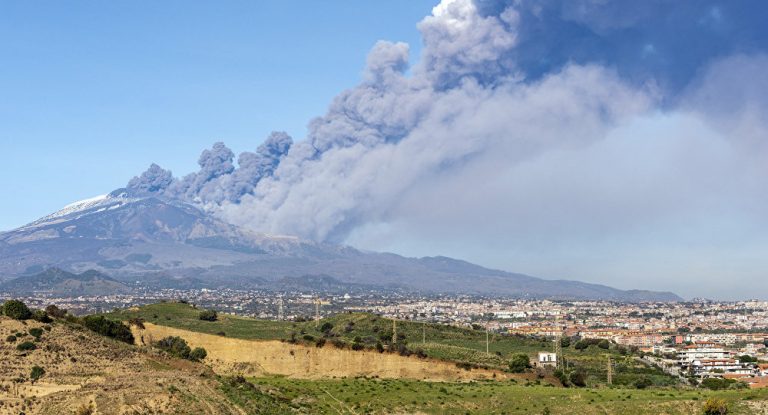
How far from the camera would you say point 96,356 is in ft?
174

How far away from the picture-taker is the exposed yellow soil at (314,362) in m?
79.9

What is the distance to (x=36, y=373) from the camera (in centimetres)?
4759

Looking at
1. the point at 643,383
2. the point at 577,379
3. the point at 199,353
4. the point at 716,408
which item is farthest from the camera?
the point at 199,353

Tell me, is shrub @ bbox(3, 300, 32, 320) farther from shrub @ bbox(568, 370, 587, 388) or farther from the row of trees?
shrub @ bbox(568, 370, 587, 388)

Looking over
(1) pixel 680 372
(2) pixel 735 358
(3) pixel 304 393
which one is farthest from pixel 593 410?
(2) pixel 735 358

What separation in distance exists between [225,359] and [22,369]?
3785 centimetres

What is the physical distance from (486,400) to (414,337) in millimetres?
58794

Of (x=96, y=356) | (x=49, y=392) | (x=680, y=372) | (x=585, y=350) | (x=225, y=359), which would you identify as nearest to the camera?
(x=49, y=392)

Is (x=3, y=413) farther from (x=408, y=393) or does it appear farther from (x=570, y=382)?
(x=570, y=382)

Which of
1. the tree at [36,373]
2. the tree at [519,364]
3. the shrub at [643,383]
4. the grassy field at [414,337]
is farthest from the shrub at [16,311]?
the shrub at [643,383]

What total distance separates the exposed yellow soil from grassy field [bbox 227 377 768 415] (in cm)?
1440

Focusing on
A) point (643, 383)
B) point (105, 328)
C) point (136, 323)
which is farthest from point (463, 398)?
point (136, 323)

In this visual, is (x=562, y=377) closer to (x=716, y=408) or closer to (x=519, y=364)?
(x=519, y=364)

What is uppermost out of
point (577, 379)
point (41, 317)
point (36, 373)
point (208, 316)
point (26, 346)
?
point (41, 317)
